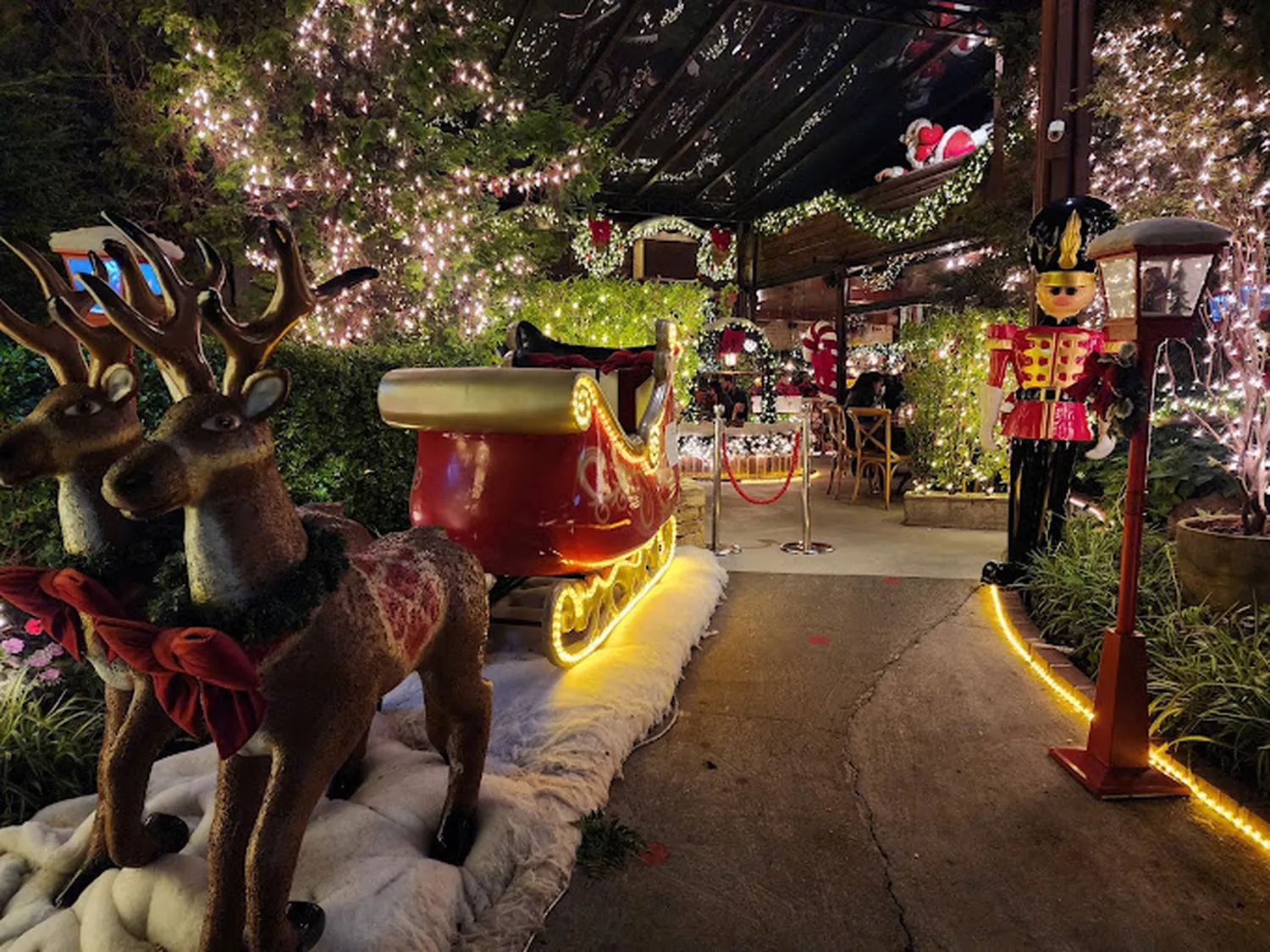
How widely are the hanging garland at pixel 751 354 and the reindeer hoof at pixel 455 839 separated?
10.8 metres

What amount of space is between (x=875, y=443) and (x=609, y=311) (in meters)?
3.59

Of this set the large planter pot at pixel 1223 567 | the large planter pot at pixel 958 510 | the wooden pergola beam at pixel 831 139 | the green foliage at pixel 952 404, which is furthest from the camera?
the wooden pergola beam at pixel 831 139

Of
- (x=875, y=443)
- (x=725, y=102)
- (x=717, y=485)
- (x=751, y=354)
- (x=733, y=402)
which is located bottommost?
(x=717, y=485)

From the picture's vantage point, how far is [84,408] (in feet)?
5.83

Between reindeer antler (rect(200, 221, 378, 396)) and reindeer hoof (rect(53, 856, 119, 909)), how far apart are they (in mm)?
1396

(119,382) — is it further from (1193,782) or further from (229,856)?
(1193,782)

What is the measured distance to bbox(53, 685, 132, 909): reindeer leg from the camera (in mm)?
1970

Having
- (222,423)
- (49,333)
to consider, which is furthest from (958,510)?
(49,333)

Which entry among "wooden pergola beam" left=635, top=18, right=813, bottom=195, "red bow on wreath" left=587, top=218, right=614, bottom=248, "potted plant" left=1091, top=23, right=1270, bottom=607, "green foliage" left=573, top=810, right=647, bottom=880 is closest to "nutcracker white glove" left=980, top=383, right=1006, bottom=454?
"potted plant" left=1091, top=23, right=1270, bottom=607

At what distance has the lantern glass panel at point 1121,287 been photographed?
2.66 metres

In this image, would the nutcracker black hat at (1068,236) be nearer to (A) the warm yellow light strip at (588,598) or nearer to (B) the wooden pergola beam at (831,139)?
(A) the warm yellow light strip at (588,598)

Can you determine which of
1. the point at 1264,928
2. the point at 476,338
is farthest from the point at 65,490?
the point at 476,338

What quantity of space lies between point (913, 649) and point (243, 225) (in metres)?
7.47

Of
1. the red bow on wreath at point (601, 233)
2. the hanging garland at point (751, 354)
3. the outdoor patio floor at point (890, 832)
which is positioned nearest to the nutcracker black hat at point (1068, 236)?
the outdoor patio floor at point (890, 832)
